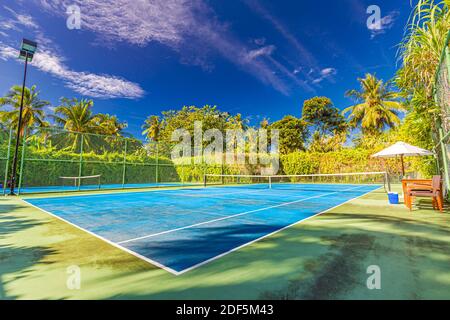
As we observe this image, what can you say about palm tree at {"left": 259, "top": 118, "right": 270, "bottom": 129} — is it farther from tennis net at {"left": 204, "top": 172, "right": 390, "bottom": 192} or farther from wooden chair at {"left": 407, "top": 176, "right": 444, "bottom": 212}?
wooden chair at {"left": 407, "top": 176, "right": 444, "bottom": 212}

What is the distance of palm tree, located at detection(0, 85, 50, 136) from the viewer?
2627cm

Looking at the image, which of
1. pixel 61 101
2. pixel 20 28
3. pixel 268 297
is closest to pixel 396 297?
pixel 268 297

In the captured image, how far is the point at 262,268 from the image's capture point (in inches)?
101

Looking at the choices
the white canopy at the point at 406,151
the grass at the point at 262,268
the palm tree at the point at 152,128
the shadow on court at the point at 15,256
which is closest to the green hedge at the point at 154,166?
the white canopy at the point at 406,151

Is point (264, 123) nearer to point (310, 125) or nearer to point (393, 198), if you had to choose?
point (310, 125)

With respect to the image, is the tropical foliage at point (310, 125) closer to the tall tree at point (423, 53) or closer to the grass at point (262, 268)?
the tall tree at point (423, 53)

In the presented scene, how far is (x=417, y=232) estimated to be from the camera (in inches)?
159

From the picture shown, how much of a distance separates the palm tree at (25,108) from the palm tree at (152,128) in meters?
15.7

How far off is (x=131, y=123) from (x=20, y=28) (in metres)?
28.6

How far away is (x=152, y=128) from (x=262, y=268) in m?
42.4

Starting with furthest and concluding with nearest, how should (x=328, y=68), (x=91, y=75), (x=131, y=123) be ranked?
(x=131, y=123), (x=328, y=68), (x=91, y=75)

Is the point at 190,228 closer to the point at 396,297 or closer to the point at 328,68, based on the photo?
the point at 396,297

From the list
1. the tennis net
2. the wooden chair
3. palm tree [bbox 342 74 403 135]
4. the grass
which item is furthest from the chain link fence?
palm tree [bbox 342 74 403 135]

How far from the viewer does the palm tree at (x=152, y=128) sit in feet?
137
